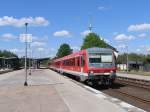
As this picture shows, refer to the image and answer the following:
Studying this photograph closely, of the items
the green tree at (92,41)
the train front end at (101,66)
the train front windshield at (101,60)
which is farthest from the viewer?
the green tree at (92,41)

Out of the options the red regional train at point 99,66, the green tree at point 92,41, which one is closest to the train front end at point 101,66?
the red regional train at point 99,66

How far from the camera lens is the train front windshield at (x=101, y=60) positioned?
29594mm

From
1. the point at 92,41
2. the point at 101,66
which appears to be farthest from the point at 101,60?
the point at 92,41

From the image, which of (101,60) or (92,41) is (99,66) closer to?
(101,60)

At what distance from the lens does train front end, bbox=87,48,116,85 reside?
96.3 ft

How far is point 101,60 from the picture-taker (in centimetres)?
2995

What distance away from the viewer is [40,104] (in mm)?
16641

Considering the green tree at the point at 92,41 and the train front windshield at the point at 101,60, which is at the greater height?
the green tree at the point at 92,41

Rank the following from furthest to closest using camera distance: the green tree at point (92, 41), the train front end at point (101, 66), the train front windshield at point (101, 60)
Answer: the green tree at point (92, 41) < the train front windshield at point (101, 60) < the train front end at point (101, 66)

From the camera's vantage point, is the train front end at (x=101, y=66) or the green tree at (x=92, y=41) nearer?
the train front end at (x=101, y=66)

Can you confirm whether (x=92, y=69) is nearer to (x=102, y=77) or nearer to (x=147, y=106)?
(x=102, y=77)

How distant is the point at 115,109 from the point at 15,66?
395 ft

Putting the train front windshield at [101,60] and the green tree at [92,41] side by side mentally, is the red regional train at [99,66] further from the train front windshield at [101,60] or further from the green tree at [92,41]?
the green tree at [92,41]

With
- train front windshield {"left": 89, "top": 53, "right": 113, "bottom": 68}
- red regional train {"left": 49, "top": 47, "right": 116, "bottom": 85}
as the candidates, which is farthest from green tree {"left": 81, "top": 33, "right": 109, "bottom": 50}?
train front windshield {"left": 89, "top": 53, "right": 113, "bottom": 68}
